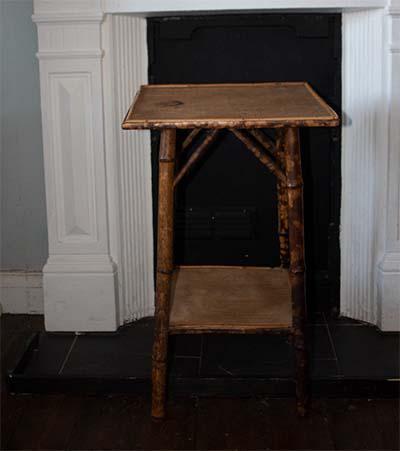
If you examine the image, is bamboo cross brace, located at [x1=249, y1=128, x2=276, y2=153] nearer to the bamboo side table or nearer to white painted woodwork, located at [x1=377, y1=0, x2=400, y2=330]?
the bamboo side table

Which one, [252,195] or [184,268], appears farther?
[252,195]

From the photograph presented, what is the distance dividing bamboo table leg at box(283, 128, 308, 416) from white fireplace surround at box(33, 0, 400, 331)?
2.37 feet

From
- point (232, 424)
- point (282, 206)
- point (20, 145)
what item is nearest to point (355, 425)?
point (232, 424)

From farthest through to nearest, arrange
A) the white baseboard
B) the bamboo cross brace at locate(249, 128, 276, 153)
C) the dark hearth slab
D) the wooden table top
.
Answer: the white baseboard
the dark hearth slab
the bamboo cross brace at locate(249, 128, 276, 153)
the wooden table top

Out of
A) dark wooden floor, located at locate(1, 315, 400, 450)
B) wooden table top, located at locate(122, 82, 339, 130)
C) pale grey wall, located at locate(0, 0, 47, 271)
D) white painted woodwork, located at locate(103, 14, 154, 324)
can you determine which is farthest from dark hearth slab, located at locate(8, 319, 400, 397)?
wooden table top, located at locate(122, 82, 339, 130)

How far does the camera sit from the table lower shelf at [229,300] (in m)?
2.68

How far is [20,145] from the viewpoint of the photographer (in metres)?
3.45

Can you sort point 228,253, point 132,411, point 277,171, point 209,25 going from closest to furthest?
point 277,171, point 132,411, point 209,25, point 228,253

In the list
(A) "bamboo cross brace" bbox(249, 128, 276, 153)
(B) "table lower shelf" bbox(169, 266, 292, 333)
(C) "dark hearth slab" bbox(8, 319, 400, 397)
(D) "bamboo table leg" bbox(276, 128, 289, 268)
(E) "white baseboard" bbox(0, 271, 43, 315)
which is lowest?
(C) "dark hearth slab" bbox(8, 319, 400, 397)

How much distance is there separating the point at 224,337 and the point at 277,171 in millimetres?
961

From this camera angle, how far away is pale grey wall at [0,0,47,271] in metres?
3.33

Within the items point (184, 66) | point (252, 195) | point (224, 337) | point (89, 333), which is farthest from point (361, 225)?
point (89, 333)

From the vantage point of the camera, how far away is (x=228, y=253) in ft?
11.5

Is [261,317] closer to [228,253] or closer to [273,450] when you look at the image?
[273,450]
